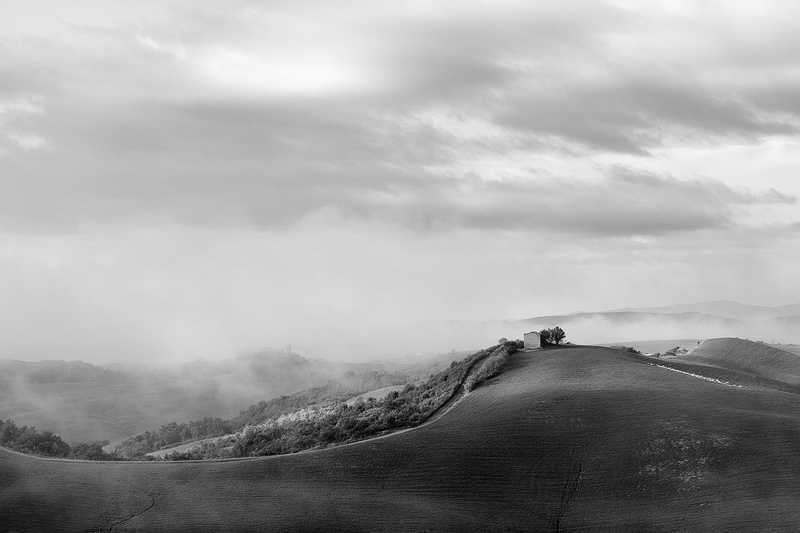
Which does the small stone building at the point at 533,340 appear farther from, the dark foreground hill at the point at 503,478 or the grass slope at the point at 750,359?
the dark foreground hill at the point at 503,478

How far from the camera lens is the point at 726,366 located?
9925 cm

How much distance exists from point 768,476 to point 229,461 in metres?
45.5

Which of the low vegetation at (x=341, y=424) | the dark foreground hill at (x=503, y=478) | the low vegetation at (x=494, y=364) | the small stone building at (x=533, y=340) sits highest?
the small stone building at (x=533, y=340)

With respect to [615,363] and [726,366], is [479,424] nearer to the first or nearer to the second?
[615,363]

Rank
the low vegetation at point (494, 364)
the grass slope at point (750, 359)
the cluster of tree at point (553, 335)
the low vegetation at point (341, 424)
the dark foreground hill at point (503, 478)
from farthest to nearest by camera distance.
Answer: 1. the cluster of tree at point (553, 335)
2. the grass slope at point (750, 359)
3. the low vegetation at point (494, 364)
4. the low vegetation at point (341, 424)
5. the dark foreground hill at point (503, 478)

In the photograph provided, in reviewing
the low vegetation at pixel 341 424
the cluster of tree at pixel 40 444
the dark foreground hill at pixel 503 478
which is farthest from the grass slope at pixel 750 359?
the cluster of tree at pixel 40 444

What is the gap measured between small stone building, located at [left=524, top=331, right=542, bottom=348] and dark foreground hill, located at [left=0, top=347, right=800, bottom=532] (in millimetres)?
18528

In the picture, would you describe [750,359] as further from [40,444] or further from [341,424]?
[40,444]

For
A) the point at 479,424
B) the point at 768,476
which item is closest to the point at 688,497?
the point at 768,476

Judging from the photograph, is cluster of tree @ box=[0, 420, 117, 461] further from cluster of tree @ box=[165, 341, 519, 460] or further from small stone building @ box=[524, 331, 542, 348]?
small stone building @ box=[524, 331, 542, 348]

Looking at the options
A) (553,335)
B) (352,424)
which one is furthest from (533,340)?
(352,424)

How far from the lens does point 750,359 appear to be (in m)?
102

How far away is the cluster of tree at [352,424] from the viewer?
77.8m

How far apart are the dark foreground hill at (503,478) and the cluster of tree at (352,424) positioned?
4155 mm
